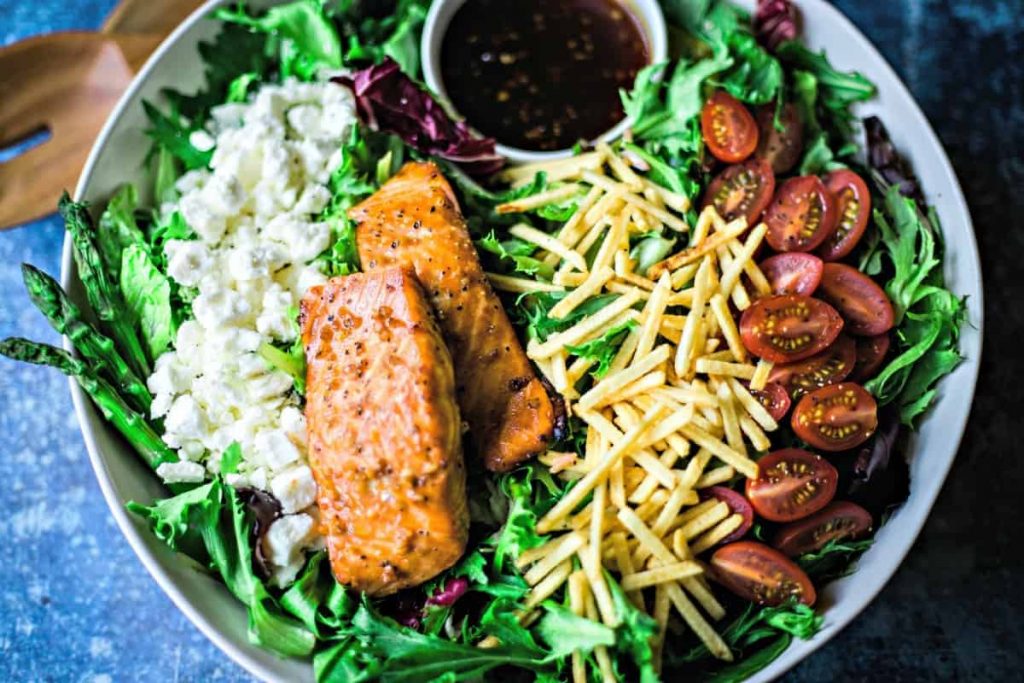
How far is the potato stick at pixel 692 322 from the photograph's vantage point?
9.23 ft

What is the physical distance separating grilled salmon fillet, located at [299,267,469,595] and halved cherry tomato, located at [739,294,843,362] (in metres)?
0.94

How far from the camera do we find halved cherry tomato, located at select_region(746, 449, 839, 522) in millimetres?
2799

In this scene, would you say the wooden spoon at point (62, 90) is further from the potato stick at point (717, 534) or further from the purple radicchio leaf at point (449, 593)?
the potato stick at point (717, 534)

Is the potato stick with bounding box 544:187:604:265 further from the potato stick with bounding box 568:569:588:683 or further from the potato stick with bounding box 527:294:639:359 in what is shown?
the potato stick with bounding box 568:569:588:683

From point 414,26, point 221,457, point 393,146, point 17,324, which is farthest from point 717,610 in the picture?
point 17,324

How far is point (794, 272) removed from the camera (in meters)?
3.01

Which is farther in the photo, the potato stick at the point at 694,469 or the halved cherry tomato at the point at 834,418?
the halved cherry tomato at the point at 834,418

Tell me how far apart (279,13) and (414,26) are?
0.48 metres

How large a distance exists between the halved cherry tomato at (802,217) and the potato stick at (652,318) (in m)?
0.50

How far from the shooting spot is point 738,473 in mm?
2871

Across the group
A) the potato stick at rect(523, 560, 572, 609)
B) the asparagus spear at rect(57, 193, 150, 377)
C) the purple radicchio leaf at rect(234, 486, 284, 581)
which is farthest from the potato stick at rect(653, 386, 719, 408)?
the asparagus spear at rect(57, 193, 150, 377)

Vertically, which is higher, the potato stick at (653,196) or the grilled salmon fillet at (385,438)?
the potato stick at (653,196)

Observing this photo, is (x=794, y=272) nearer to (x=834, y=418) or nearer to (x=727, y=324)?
(x=727, y=324)

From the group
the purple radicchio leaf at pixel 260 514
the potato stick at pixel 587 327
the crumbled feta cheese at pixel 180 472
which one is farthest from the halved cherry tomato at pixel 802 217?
the crumbled feta cheese at pixel 180 472
